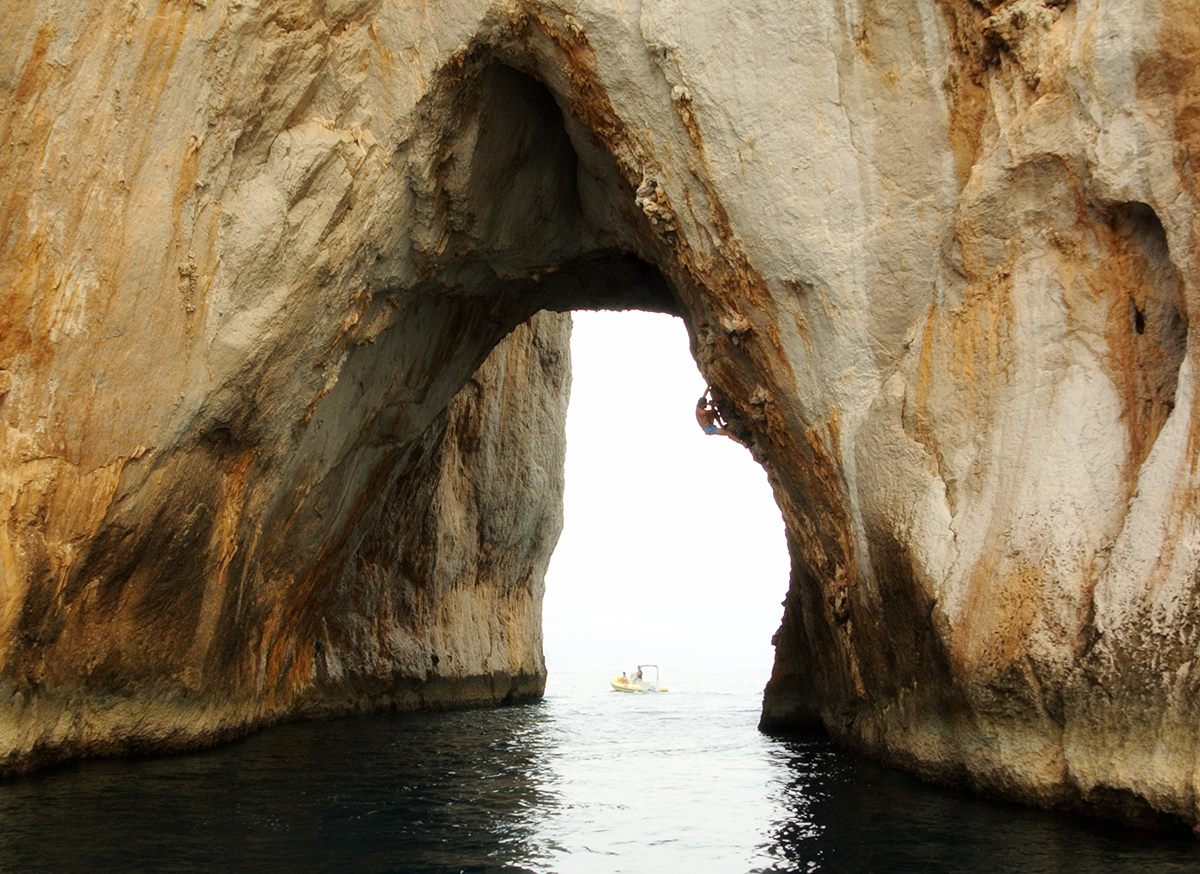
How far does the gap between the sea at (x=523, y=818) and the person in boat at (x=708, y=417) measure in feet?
14.6

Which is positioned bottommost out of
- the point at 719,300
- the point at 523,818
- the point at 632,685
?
the point at 523,818

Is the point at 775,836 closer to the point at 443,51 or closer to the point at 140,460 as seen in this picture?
the point at 140,460

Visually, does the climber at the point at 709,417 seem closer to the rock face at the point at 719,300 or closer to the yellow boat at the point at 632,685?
the rock face at the point at 719,300

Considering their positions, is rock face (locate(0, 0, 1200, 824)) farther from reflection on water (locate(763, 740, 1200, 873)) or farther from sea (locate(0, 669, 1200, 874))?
sea (locate(0, 669, 1200, 874))

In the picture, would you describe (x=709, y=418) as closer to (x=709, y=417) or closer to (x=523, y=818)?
(x=709, y=417)

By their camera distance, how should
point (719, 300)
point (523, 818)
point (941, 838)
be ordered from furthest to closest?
point (719, 300) < point (523, 818) < point (941, 838)

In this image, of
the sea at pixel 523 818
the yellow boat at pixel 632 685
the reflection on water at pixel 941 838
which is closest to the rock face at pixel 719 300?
the reflection on water at pixel 941 838

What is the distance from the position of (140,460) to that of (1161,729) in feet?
33.8

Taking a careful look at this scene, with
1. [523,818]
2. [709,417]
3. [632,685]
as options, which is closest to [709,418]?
[709,417]

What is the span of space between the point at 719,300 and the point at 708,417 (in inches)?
126

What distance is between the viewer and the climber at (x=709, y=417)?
1753cm

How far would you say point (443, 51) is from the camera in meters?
14.7

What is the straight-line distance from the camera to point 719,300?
1473 cm

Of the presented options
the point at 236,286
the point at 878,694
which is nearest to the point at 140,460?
the point at 236,286
